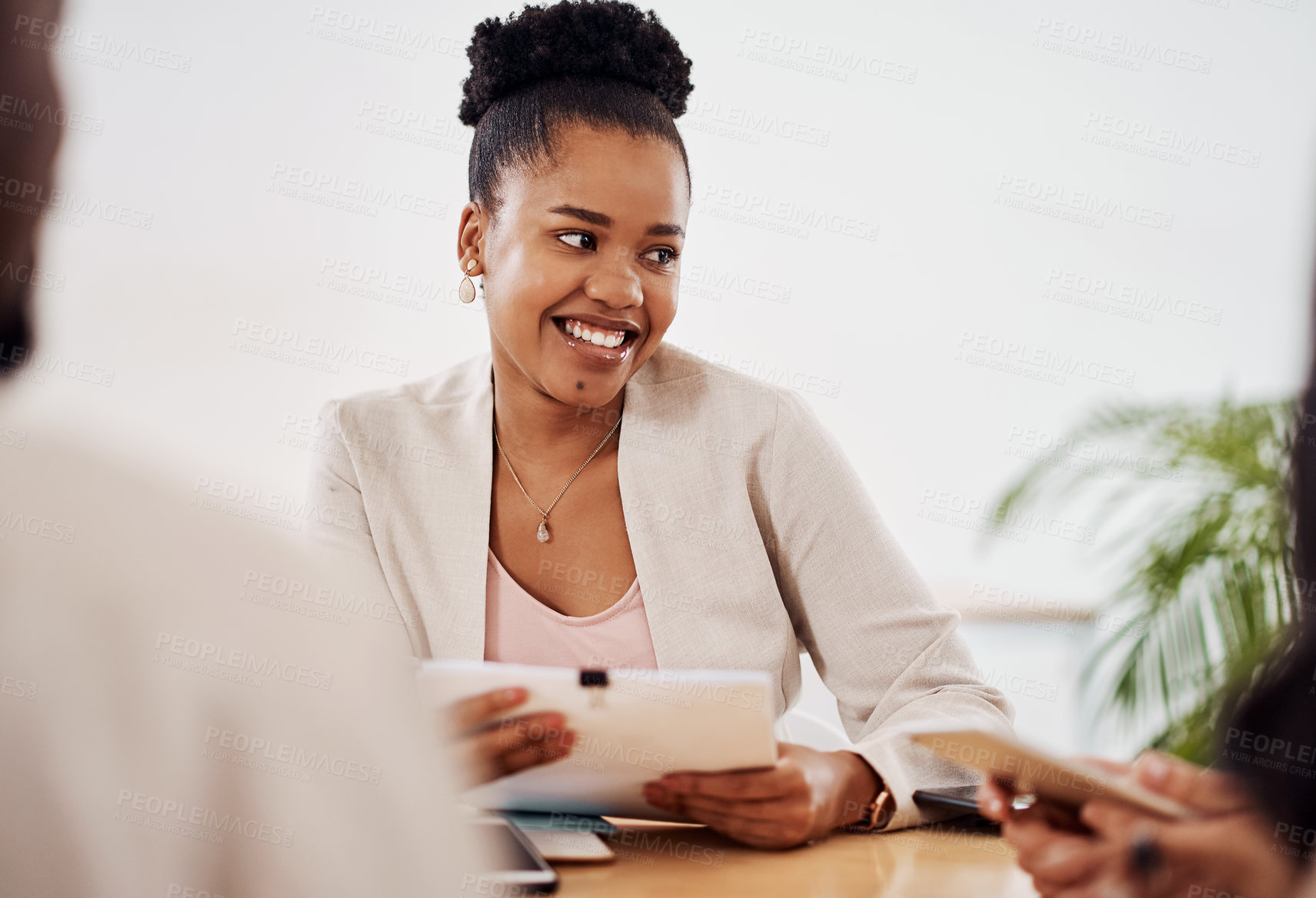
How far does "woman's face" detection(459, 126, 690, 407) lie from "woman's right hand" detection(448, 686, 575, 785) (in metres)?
0.68

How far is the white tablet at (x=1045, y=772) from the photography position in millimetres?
814

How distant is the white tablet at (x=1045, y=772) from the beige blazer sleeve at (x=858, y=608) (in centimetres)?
28

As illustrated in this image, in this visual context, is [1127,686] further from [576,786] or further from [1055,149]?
[576,786]

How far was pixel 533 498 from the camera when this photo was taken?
157 cm

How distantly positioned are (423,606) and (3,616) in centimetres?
112

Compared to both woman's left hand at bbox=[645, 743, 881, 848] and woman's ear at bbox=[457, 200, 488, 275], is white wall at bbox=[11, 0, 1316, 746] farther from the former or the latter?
woman's left hand at bbox=[645, 743, 881, 848]

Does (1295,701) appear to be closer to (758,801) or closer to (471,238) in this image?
(758,801)

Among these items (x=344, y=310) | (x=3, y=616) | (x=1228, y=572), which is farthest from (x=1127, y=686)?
(x=3, y=616)

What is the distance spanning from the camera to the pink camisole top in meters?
1.44

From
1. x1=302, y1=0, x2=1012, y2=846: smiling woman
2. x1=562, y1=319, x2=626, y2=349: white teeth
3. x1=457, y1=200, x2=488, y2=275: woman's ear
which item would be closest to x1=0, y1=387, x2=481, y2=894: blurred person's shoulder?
x1=302, y1=0, x2=1012, y2=846: smiling woman

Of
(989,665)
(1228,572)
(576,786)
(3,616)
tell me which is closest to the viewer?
(3,616)

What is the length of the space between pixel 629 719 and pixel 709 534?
61 cm

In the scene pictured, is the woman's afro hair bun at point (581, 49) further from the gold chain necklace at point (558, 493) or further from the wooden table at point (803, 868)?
the wooden table at point (803, 868)

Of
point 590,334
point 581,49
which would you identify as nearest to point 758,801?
point 590,334
